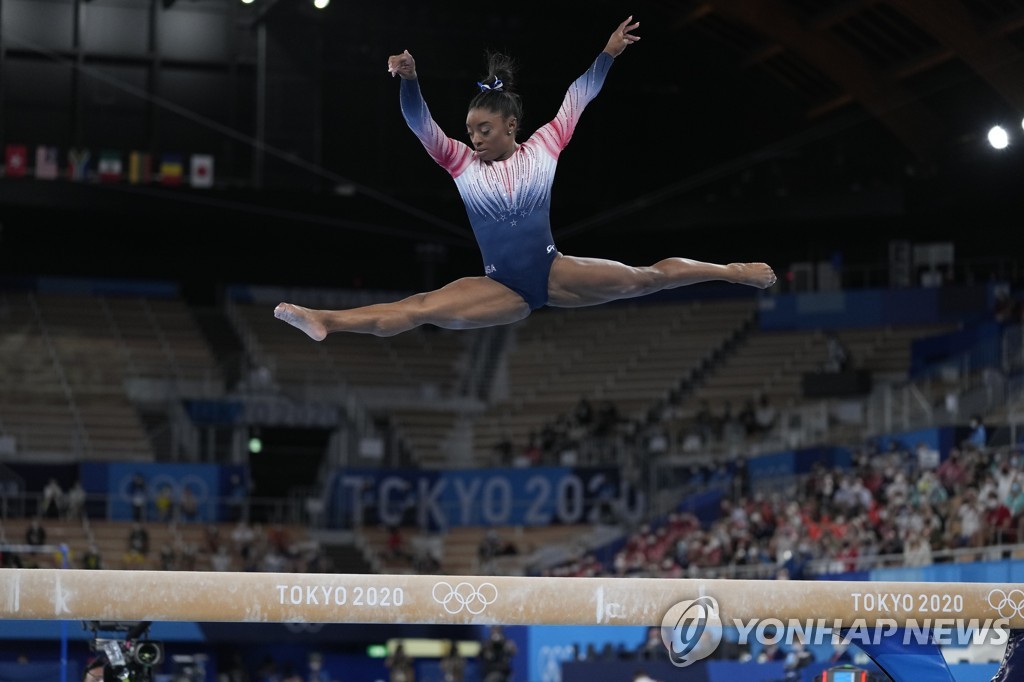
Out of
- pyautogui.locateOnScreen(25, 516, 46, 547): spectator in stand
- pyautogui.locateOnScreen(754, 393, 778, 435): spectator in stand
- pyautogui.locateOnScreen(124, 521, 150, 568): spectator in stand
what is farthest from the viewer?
pyautogui.locateOnScreen(754, 393, 778, 435): spectator in stand

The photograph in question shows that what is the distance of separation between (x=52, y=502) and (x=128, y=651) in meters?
18.6

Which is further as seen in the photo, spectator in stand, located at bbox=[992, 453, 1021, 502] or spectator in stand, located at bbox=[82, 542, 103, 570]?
spectator in stand, located at bbox=[82, 542, 103, 570]

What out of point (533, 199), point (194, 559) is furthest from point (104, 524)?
point (533, 199)

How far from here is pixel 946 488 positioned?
1961 cm

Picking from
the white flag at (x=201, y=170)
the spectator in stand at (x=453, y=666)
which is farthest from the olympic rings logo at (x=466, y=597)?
the white flag at (x=201, y=170)

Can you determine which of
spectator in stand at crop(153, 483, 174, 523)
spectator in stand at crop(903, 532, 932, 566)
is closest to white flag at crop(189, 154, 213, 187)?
spectator in stand at crop(153, 483, 174, 523)

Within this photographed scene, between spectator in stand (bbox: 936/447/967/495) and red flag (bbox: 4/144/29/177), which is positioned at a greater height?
red flag (bbox: 4/144/29/177)

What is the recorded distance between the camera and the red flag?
30859 millimetres

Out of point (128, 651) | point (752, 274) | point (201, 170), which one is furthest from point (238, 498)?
point (752, 274)

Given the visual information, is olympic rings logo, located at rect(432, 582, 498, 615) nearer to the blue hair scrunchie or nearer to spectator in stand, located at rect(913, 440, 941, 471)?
the blue hair scrunchie

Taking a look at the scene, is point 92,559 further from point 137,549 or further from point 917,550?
point 917,550

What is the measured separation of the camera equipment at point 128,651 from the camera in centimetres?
838

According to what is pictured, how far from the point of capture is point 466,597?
6.87 meters

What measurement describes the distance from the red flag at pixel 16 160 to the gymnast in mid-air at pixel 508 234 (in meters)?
25.8
